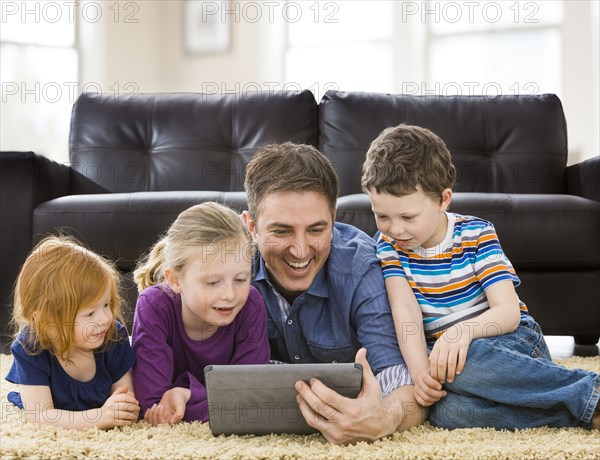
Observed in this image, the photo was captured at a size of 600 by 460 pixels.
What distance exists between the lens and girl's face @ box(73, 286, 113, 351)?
1.37 metres

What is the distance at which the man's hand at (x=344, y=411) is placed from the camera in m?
1.19

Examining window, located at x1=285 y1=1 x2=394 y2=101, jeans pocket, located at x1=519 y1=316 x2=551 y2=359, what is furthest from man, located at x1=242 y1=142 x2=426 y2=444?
window, located at x1=285 y1=1 x2=394 y2=101

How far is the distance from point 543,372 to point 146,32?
3836 millimetres

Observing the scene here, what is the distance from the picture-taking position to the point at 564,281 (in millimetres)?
2297

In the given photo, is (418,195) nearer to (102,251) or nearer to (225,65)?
(102,251)

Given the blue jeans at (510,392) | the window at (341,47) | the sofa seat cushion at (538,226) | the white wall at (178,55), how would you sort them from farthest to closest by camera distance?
the white wall at (178,55), the window at (341,47), the sofa seat cushion at (538,226), the blue jeans at (510,392)

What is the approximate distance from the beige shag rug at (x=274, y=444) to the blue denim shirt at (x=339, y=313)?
225 mm

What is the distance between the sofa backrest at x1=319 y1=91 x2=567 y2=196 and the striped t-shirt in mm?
1307

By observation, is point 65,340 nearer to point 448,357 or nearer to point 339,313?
point 339,313

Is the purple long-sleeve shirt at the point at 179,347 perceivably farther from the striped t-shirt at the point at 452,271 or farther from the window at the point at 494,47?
the window at the point at 494,47

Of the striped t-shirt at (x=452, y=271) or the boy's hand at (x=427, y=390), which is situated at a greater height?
the striped t-shirt at (x=452, y=271)

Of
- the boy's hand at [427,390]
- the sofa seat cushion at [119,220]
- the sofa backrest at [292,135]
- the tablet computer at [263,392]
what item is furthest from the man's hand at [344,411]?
the sofa backrest at [292,135]

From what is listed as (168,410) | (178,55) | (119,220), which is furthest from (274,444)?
(178,55)

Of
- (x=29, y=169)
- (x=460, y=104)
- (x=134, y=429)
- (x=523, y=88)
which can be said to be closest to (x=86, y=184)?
(x=29, y=169)
